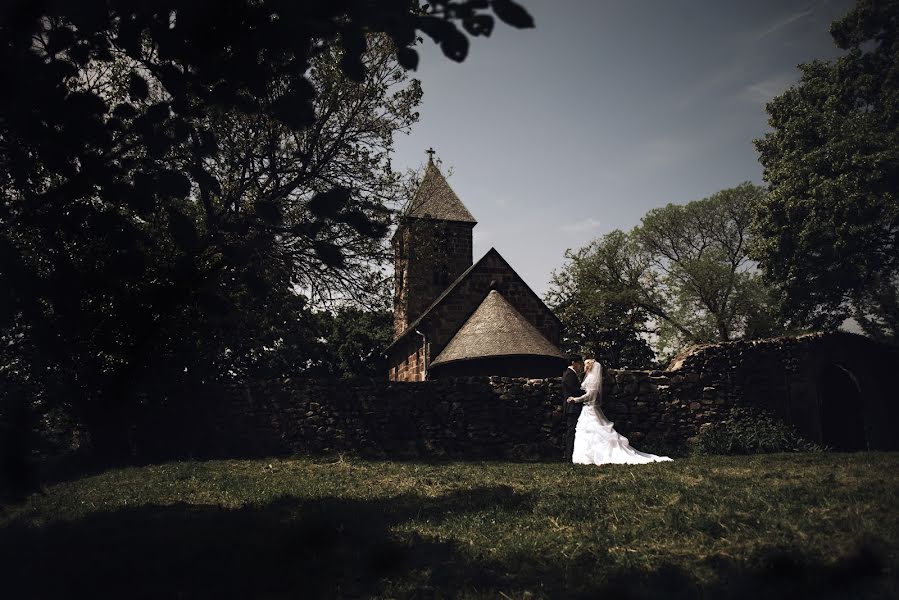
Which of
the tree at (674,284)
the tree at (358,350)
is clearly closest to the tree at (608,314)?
→ the tree at (674,284)

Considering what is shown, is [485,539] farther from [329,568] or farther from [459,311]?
[459,311]

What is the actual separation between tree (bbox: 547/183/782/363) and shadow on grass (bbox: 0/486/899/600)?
1295 inches

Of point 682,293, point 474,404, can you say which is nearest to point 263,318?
point 474,404

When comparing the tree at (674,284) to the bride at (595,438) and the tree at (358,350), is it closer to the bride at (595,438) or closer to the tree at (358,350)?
the tree at (358,350)

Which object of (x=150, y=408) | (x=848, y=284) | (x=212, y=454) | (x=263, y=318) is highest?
(x=848, y=284)

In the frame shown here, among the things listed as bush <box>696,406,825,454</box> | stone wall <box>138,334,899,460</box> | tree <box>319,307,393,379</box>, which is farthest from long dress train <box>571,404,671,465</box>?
tree <box>319,307,393,379</box>

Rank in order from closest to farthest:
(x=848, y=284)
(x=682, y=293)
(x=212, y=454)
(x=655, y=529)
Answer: (x=655, y=529) < (x=212, y=454) < (x=848, y=284) < (x=682, y=293)

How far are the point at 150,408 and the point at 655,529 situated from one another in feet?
47.5

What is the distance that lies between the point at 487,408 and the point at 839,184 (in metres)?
17.2

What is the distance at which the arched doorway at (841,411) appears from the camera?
1764cm

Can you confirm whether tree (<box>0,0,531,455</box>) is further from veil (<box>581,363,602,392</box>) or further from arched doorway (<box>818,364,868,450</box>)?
arched doorway (<box>818,364,868,450</box>)

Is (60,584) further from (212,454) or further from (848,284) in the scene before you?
(848,284)

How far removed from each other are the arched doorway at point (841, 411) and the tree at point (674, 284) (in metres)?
17.7

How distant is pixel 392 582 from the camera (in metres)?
4.87
